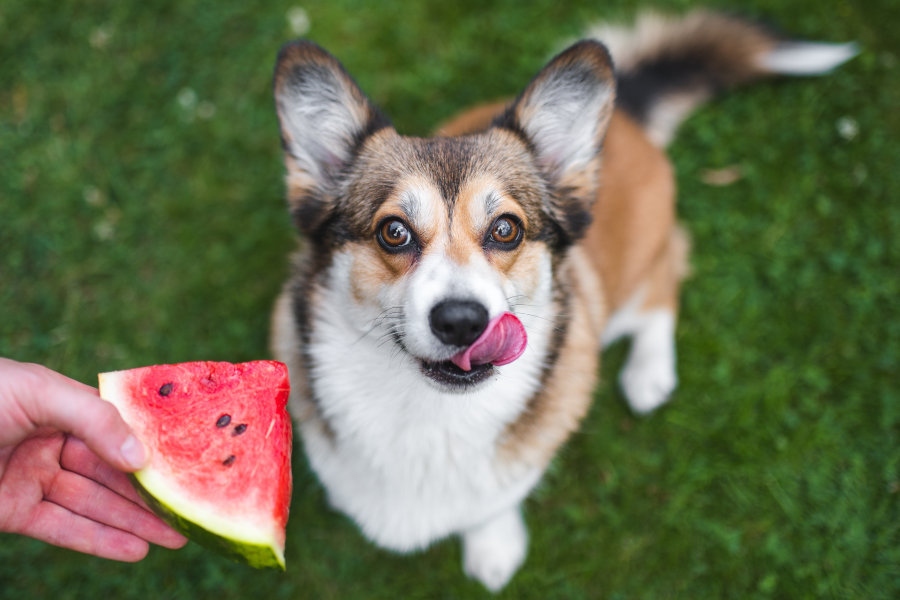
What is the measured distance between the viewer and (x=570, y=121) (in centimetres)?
263

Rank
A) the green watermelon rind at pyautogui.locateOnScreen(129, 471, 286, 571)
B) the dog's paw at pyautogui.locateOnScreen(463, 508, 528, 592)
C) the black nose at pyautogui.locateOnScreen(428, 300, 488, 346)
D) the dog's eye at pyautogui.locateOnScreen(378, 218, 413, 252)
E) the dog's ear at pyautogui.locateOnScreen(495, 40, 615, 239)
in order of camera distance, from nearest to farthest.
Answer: the green watermelon rind at pyautogui.locateOnScreen(129, 471, 286, 571) → the black nose at pyautogui.locateOnScreen(428, 300, 488, 346) → the dog's eye at pyautogui.locateOnScreen(378, 218, 413, 252) → the dog's ear at pyautogui.locateOnScreen(495, 40, 615, 239) → the dog's paw at pyautogui.locateOnScreen(463, 508, 528, 592)

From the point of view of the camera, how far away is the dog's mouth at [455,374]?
2.25m

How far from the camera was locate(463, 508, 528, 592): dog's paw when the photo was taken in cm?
338

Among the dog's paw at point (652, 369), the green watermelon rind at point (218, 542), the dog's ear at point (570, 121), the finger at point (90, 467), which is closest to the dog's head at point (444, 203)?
the dog's ear at point (570, 121)

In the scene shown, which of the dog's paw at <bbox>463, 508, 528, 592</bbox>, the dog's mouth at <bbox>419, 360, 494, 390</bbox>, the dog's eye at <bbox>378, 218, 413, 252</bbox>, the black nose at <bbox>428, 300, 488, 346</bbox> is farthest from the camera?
the dog's paw at <bbox>463, 508, 528, 592</bbox>

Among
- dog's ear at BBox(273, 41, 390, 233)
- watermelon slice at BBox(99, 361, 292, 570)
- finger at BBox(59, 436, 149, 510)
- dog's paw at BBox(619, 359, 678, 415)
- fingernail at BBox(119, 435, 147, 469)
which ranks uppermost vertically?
dog's ear at BBox(273, 41, 390, 233)

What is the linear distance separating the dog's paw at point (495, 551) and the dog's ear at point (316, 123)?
1965mm

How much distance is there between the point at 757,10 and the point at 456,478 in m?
4.20

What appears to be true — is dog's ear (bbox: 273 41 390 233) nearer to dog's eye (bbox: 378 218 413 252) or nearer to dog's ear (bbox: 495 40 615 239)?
dog's eye (bbox: 378 218 413 252)

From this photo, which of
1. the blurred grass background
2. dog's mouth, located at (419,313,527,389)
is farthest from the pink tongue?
the blurred grass background

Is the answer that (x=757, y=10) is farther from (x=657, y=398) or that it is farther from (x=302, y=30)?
(x=302, y=30)

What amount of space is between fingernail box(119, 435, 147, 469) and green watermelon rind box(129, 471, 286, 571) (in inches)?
1.9

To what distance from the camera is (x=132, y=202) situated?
418cm

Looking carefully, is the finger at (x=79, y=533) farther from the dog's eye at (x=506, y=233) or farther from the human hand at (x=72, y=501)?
the dog's eye at (x=506, y=233)
